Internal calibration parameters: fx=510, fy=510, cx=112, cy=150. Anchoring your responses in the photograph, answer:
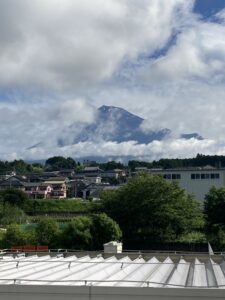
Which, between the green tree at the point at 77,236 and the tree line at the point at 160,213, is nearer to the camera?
the green tree at the point at 77,236

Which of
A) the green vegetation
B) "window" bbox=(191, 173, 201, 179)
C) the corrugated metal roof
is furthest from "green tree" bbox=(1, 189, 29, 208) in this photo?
the corrugated metal roof

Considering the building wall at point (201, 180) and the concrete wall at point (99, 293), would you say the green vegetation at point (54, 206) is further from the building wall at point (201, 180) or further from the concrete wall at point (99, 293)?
the concrete wall at point (99, 293)

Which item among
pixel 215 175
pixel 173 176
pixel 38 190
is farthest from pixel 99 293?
pixel 38 190

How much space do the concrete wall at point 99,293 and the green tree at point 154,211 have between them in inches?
1544

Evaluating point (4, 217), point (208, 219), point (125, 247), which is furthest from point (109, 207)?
point (4, 217)

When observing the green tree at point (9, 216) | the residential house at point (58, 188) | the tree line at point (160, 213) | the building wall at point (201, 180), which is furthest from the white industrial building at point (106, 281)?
the residential house at point (58, 188)

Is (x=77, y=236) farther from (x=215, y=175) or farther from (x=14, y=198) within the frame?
(x=215, y=175)

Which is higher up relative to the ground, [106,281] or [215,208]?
[215,208]

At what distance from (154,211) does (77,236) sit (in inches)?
534

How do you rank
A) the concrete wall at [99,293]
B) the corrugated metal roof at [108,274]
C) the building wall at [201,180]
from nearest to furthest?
the concrete wall at [99,293] → the corrugated metal roof at [108,274] → the building wall at [201,180]

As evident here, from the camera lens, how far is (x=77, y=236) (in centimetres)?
3891

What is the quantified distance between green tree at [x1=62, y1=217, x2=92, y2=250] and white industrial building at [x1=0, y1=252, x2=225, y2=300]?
21.8 metres

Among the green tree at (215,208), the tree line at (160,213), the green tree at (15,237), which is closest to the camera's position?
the green tree at (15,237)

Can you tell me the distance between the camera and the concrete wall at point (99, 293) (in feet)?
32.6
